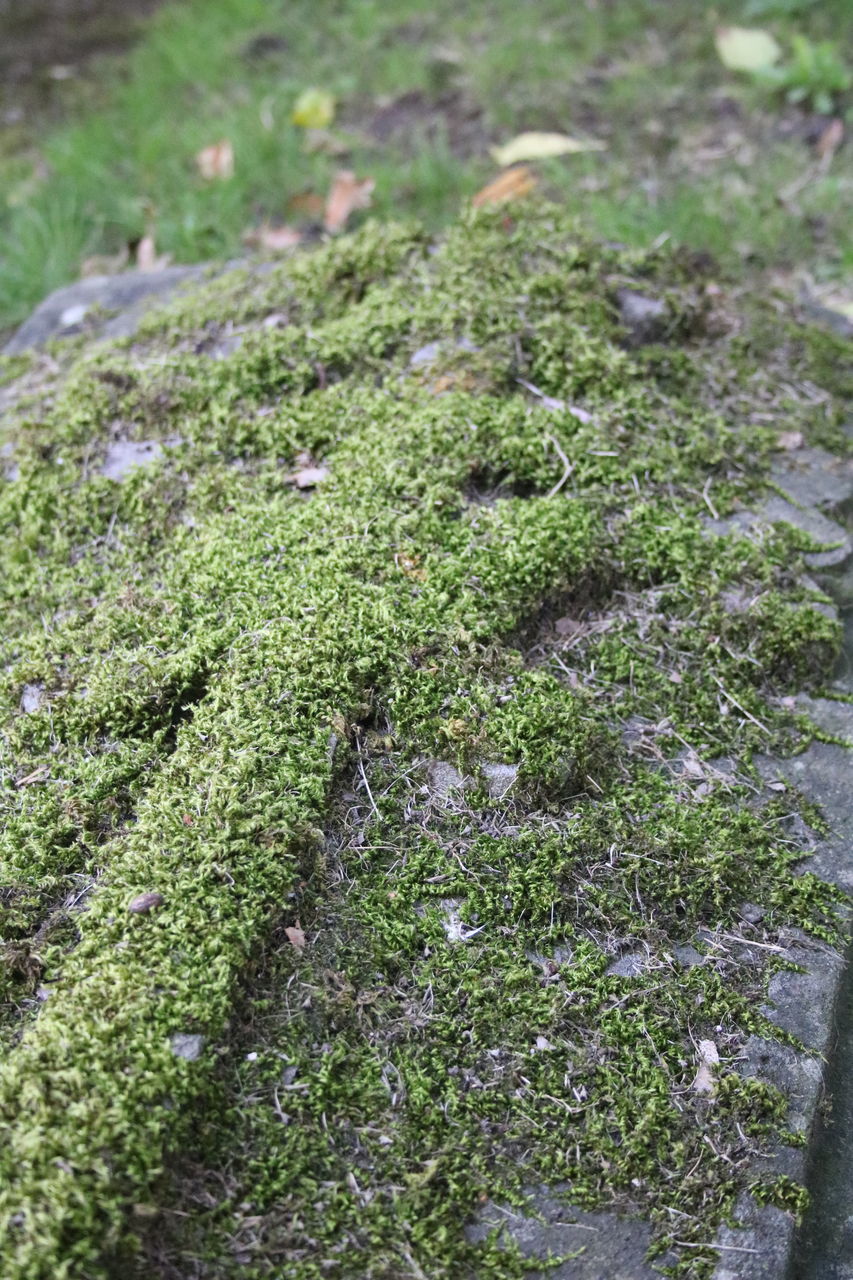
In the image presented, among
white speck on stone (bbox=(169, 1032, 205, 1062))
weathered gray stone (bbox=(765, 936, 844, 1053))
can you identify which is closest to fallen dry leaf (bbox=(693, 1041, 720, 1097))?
weathered gray stone (bbox=(765, 936, 844, 1053))

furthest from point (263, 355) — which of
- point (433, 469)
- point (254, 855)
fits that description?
point (254, 855)

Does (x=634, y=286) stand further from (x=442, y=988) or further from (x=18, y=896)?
(x=18, y=896)

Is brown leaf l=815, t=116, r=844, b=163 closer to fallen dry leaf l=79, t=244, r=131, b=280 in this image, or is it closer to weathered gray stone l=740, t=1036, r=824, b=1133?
fallen dry leaf l=79, t=244, r=131, b=280

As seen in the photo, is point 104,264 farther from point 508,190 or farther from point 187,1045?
point 187,1045

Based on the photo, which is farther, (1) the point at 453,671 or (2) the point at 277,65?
(2) the point at 277,65

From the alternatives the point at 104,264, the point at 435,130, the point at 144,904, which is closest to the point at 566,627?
the point at 144,904

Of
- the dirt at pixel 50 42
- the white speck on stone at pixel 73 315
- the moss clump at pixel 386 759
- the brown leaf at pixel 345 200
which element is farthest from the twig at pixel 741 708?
the dirt at pixel 50 42

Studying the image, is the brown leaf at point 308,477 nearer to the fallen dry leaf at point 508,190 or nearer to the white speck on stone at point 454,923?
the white speck on stone at point 454,923
